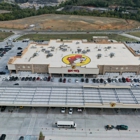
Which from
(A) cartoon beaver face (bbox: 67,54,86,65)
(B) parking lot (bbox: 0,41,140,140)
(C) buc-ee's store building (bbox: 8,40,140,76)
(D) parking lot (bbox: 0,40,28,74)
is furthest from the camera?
(D) parking lot (bbox: 0,40,28,74)

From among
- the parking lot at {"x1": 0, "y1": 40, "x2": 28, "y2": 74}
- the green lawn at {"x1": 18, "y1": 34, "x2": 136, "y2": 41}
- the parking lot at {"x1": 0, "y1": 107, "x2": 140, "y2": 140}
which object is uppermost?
the green lawn at {"x1": 18, "y1": 34, "x2": 136, "y2": 41}

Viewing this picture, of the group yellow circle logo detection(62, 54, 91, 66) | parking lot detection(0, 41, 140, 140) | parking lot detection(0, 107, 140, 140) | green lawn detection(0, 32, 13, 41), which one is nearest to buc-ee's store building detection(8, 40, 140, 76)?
yellow circle logo detection(62, 54, 91, 66)

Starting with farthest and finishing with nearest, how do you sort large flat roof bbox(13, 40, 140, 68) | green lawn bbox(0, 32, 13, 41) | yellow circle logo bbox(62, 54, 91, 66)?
1. green lawn bbox(0, 32, 13, 41)
2. large flat roof bbox(13, 40, 140, 68)
3. yellow circle logo bbox(62, 54, 91, 66)

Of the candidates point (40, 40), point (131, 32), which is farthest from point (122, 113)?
point (131, 32)

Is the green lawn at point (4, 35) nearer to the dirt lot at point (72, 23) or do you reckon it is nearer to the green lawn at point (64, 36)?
the green lawn at point (64, 36)

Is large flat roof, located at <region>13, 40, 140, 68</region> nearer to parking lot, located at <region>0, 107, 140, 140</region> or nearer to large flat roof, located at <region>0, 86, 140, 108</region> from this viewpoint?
large flat roof, located at <region>0, 86, 140, 108</region>

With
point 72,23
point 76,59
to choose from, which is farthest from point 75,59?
point 72,23

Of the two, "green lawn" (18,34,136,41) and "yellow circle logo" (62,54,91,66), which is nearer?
"yellow circle logo" (62,54,91,66)

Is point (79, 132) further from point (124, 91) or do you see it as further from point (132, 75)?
point (132, 75)

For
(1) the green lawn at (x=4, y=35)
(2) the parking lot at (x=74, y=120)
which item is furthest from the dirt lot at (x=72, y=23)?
(2) the parking lot at (x=74, y=120)
